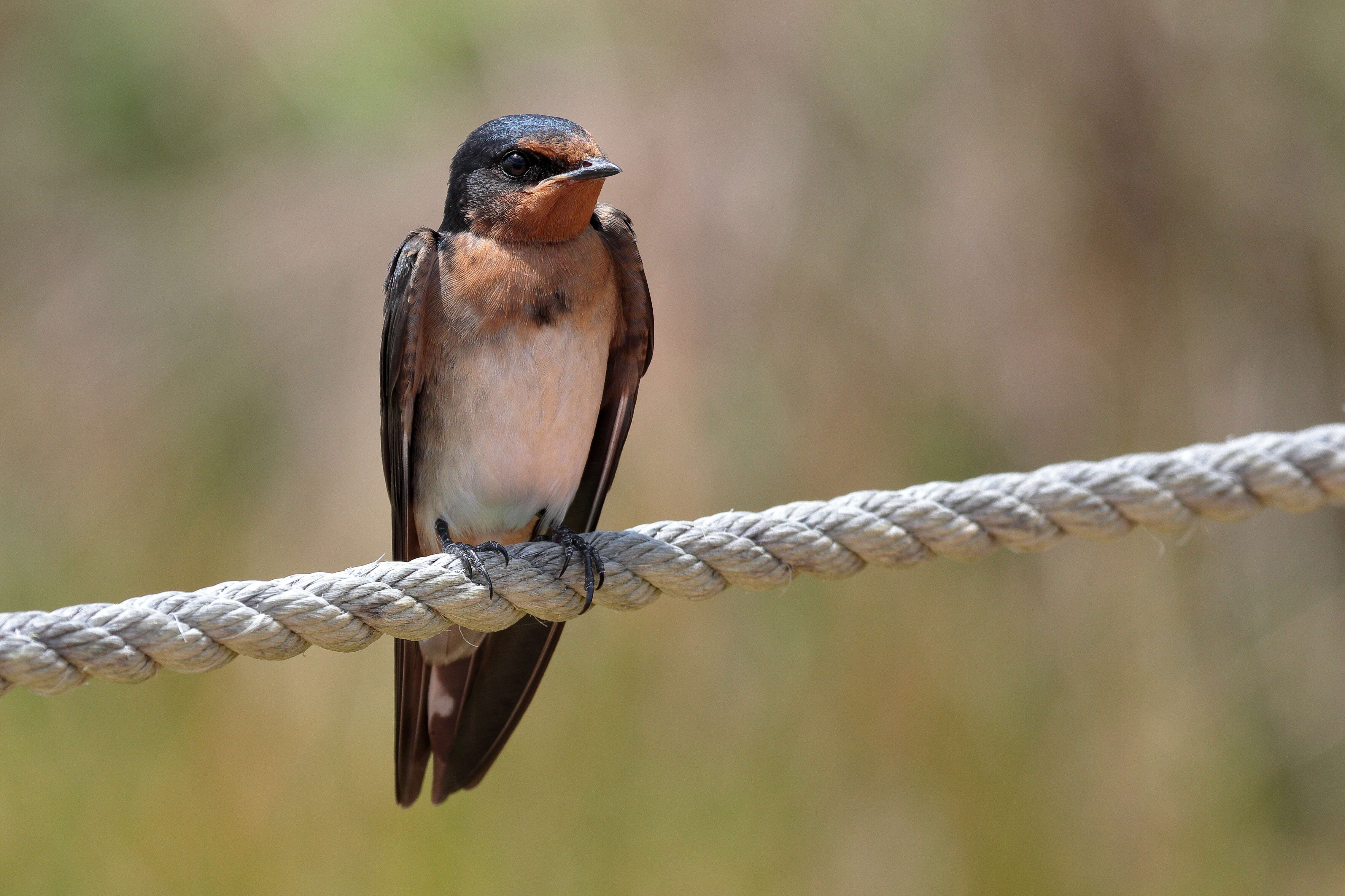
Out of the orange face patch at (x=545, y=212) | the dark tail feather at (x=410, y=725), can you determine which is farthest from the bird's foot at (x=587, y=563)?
the orange face patch at (x=545, y=212)

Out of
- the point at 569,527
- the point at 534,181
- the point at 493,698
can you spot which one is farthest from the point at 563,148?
the point at 493,698

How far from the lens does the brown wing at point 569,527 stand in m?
2.08

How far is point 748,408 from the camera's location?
3777mm

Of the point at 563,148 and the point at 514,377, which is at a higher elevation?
the point at 563,148

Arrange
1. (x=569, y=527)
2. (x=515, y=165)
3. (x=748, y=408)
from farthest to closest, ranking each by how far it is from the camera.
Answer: (x=748, y=408), (x=569, y=527), (x=515, y=165)

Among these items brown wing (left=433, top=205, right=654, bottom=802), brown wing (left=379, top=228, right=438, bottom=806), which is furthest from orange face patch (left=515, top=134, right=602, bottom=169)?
brown wing (left=379, top=228, right=438, bottom=806)

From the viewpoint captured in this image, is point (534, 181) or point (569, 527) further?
point (569, 527)

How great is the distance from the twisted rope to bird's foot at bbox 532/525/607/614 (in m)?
0.01

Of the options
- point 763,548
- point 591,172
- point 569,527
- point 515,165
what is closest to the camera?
point 763,548

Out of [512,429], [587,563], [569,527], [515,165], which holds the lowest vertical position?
[587,563]

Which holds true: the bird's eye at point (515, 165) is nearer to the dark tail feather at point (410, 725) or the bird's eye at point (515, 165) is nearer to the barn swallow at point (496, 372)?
the barn swallow at point (496, 372)

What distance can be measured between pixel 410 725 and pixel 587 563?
0.54m

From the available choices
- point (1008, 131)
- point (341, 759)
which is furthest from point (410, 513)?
point (1008, 131)

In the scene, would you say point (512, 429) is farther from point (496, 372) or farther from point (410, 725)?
point (410, 725)
